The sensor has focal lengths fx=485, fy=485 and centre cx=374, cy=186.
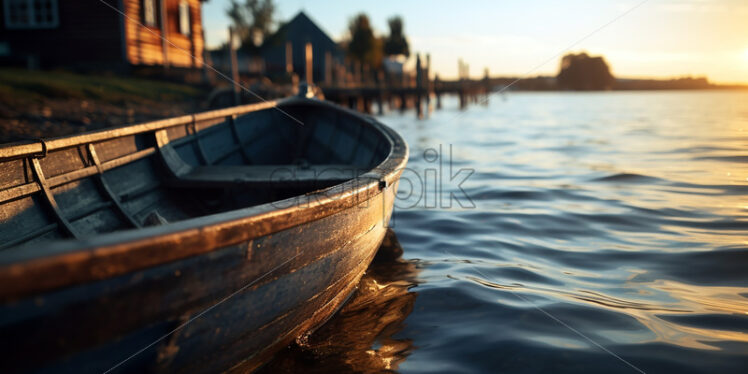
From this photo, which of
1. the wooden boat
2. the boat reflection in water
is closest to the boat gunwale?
the wooden boat

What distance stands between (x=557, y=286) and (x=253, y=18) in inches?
1523

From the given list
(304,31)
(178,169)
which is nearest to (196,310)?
(178,169)

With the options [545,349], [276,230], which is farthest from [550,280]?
[276,230]

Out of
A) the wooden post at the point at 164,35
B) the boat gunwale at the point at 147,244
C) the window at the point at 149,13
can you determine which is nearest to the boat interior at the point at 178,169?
the boat gunwale at the point at 147,244

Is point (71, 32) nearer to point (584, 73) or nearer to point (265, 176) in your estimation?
point (265, 176)

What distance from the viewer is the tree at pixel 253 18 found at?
37969mm

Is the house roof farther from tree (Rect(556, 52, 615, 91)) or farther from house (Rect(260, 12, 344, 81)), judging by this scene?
tree (Rect(556, 52, 615, 91))

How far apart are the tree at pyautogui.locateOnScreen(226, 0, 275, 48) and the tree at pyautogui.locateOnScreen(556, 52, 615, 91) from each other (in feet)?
352

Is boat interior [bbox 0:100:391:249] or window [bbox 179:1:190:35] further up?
window [bbox 179:1:190:35]

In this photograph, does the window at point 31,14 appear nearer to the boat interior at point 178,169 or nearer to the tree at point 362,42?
the boat interior at point 178,169

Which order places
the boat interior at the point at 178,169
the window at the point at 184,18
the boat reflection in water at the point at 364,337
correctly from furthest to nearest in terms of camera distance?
the window at the point at 184,18, the boat interior at the point at 178,169, the boat reflection in water at the point at 364,337

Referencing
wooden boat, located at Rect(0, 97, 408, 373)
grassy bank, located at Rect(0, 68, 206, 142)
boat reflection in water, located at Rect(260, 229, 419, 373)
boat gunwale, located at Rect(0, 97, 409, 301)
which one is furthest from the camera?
grassy bank, located at Rect(0, 68, 206, 142)

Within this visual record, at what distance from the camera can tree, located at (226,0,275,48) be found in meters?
38.0

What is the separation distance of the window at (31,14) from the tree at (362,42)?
30.4m
